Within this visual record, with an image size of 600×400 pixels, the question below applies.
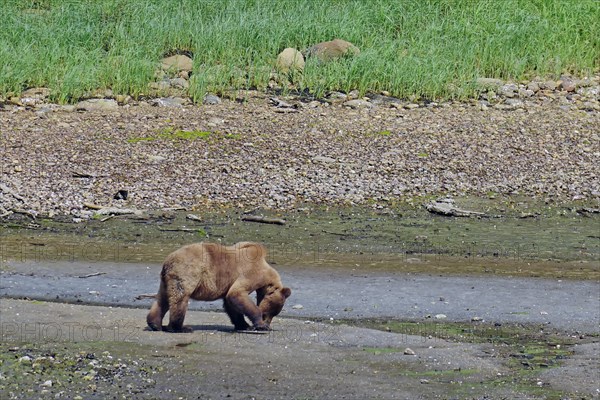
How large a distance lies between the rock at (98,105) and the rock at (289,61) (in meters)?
2.43

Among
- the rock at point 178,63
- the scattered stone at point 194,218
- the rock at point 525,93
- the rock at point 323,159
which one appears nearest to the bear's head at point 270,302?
the scattered stone at point 194,218

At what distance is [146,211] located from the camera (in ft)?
36.3

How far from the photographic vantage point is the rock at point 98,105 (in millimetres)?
14094

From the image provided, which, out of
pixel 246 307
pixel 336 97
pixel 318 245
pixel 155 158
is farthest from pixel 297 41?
pixel 246 307

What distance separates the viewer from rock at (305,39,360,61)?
15.5m

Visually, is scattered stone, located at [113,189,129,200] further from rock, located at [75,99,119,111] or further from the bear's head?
the bear's head

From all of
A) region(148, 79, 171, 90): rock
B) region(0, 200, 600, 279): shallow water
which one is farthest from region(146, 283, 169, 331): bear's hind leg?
region(148, 79, 171, 90): rock

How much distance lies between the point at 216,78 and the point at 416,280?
6.34 m

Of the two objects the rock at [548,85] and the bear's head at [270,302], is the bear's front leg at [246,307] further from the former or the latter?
the rock at [548,85]

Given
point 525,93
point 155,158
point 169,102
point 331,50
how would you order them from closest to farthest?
point 155,158
point 169,102
point 525,93
point 331,50

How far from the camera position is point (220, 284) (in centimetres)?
732

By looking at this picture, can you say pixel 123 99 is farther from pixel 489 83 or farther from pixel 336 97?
pixel 489 83

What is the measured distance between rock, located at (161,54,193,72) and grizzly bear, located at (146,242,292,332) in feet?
27.1

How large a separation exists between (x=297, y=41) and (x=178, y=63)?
1.76 m
